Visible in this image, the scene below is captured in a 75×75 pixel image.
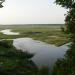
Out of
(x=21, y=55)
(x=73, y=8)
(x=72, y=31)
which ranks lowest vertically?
(x=21, y=55)

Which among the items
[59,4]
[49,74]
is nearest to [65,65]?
[49,74]

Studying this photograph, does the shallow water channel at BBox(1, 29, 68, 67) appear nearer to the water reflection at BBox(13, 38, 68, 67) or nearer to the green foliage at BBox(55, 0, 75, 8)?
the water reflection at BBox(13, 38, 68, 67)

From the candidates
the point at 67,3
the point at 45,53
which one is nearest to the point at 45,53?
the point at 45,53

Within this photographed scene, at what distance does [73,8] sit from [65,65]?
26.7ft

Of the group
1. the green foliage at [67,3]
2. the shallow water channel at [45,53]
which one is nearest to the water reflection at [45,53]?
the shallow water channel at [45,53]

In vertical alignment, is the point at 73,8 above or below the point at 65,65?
above

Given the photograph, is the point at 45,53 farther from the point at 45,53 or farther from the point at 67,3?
the point at 67,3

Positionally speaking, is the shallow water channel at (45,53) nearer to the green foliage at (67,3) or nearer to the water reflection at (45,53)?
the water reflection at (45,53)

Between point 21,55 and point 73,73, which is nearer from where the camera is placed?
point 73,73

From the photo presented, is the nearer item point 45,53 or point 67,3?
point 67,3

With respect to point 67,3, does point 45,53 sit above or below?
below

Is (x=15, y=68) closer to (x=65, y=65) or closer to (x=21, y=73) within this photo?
(x=21, y=73)

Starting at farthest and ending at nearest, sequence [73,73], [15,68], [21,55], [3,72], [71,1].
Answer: [21,55], [71,1], [15,68], [3,72], [73,73]

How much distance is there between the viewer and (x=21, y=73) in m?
20.1
